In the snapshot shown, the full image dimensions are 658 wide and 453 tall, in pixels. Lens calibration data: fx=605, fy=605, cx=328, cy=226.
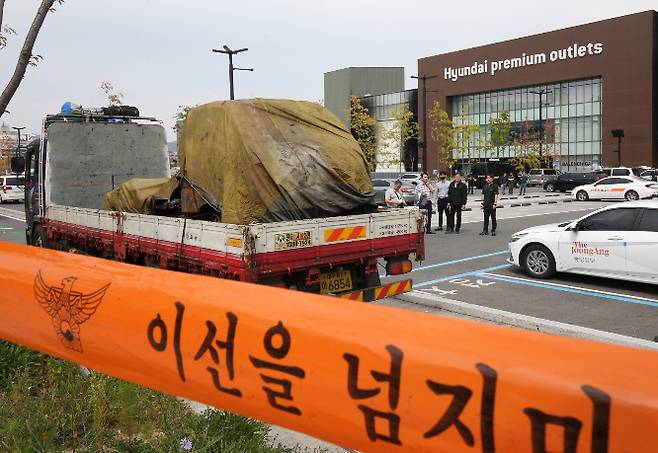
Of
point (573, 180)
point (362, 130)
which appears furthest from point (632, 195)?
point (362, 130)

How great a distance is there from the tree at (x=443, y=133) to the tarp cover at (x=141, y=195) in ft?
199

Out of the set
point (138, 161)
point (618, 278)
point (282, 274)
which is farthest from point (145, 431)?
point (138, 161)

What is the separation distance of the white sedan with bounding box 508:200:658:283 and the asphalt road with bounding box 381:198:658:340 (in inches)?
11.1

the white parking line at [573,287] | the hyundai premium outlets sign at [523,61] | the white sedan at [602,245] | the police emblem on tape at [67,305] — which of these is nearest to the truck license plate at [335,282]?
the police emblem on tape at [67,305]

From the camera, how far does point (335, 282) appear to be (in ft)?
22.8

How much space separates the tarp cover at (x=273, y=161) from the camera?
6891 millimetres

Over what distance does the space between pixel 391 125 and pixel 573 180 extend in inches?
1680

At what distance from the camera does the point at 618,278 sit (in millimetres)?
9445

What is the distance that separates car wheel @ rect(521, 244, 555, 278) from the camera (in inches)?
409

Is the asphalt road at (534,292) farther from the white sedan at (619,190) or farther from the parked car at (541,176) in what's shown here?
the parked car at (541,176)

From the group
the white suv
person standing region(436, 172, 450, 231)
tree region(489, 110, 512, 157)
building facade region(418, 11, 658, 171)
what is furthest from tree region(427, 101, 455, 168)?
person standing region(436, 172, 450, 231)

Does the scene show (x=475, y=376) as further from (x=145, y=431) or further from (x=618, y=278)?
(x=618, y=278)

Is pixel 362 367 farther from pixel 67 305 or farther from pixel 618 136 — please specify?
pixel 618 136

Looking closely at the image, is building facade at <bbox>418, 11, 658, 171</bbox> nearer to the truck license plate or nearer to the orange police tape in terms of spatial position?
the truck license plate
